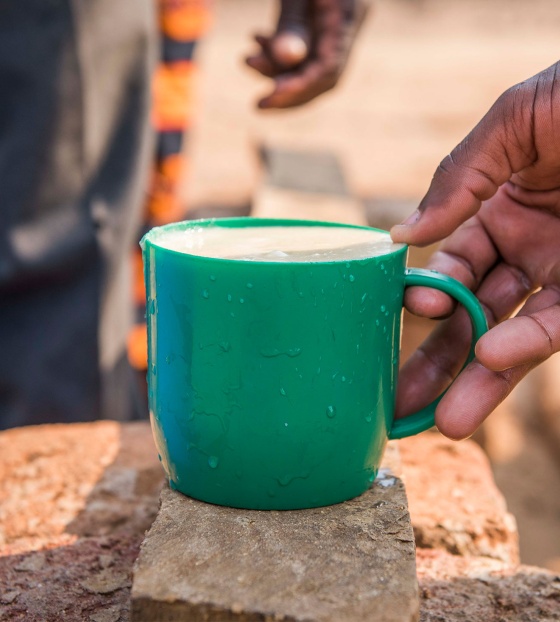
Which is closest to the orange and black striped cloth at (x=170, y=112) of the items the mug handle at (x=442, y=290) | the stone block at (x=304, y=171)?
the stone block at (x=304, y=171)

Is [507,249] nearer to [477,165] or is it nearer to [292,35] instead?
[477,165]

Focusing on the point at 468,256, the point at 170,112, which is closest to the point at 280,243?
the point at 468,256

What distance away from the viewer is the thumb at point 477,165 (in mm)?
1249

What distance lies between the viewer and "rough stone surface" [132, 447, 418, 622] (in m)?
0.91

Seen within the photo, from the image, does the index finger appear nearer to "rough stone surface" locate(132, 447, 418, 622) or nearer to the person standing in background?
"rough stone surface" locate(132, 447, 418, 622)

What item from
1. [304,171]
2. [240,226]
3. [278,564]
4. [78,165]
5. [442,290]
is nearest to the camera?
[278,564]

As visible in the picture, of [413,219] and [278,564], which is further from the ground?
[413,219]

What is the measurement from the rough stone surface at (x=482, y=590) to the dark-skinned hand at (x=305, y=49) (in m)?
1.36

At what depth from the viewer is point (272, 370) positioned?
104 centimetres

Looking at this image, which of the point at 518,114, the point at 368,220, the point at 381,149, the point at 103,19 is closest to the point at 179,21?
the point at 368,220

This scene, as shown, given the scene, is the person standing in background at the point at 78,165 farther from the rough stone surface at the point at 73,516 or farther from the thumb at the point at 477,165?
the thumb at the point at 477,165

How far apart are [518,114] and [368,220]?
2287mm

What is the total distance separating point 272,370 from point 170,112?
2.88 metres

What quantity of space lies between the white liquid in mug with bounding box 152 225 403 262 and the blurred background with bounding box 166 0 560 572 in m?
1.67
